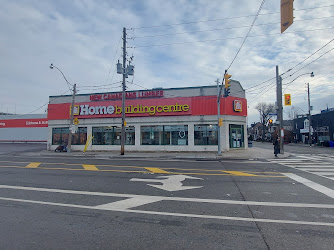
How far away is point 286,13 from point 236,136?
18.8m

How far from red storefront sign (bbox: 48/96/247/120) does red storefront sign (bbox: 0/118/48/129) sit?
2236cm

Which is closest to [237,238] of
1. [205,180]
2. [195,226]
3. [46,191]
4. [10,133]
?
[195,226]

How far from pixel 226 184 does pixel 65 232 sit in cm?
559

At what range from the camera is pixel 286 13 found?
605cm

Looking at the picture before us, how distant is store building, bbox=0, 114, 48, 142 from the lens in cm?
4338

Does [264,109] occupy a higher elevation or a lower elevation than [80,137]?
higher

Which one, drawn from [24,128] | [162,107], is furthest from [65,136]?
[24,128]

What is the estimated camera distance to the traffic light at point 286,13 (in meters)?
5.99

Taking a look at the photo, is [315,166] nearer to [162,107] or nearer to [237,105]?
[237,105]

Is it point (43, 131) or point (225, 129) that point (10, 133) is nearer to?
point (43, 131)

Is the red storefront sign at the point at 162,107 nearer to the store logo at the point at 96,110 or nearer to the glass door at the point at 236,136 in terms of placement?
the store logo at the point at 96,110

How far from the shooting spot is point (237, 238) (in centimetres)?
375

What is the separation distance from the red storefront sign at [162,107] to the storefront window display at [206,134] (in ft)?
4.74

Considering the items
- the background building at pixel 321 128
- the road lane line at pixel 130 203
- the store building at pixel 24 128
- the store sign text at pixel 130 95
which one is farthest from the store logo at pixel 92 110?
the background building at pixel 321 128
